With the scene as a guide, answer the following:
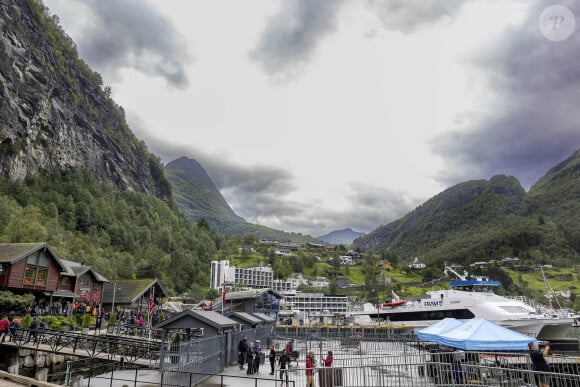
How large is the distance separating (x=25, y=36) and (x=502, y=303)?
11115 centimetres

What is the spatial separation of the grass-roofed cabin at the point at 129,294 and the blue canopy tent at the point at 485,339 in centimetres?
3799

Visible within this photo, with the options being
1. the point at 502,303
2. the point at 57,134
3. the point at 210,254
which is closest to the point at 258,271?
the point at 210,254

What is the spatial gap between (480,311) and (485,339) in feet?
113

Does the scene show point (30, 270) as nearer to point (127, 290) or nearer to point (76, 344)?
point (127, 290)

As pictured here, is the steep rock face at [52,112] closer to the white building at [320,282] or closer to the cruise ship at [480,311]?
the cruise ship at [480,311]

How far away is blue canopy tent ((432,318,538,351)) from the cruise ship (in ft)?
91.5

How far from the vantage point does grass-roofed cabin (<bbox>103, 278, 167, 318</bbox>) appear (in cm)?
4472

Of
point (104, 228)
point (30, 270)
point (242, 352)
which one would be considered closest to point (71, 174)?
point (104, 228)

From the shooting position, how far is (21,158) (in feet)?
258

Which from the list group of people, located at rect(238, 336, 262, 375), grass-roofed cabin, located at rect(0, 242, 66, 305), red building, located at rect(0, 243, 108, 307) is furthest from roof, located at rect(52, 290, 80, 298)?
group of people, located at rect(238, 336, 262, 375)

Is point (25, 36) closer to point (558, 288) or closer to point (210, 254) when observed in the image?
point (210, 254)

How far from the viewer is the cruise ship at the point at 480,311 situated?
37.6 meters

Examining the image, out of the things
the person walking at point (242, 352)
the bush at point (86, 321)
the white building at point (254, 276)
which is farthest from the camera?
the white building at point (254, 276)

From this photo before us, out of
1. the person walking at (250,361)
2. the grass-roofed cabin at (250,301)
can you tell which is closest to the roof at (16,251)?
the grass-roofed cabin at (250,301)
